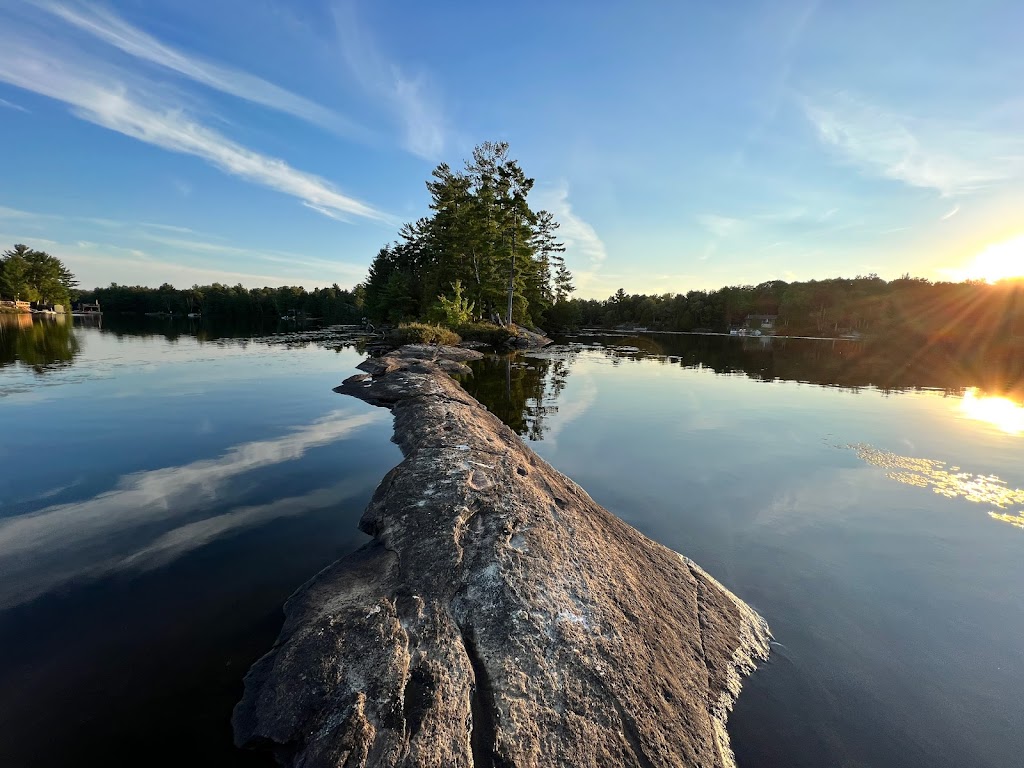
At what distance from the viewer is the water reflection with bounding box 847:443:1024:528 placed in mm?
8383

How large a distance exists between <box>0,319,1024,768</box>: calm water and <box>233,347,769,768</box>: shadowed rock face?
389mm

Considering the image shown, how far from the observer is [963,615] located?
17.0ft

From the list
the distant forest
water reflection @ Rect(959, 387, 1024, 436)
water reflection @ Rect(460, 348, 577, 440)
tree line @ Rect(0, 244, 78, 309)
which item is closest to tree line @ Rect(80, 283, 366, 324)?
the distant forest

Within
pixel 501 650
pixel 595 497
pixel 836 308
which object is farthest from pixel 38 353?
pixel 836 308

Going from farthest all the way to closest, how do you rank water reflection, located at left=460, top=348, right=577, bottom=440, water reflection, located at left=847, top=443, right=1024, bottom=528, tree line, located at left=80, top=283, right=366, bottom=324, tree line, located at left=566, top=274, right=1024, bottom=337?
tree line, located at left=80, top=283, right=366, bottom=324 → tree line, located at left=566, top=274, right=1024, bottom=337 → water reflection, located at left=460, top=348, right=577, bottom=440 → water reflection, located at left=847, top=443, right=1024, bottom=528

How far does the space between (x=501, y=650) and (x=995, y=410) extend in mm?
26073

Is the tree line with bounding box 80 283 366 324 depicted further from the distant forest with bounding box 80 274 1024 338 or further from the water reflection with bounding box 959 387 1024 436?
the water reflection with bounding box 959 387 1024 436

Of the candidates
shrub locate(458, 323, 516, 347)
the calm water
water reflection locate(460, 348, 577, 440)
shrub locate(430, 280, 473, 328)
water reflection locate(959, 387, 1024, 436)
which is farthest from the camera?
shrub locate(458, 323, 516, 347)

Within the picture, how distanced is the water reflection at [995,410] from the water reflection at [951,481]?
730 centimetres

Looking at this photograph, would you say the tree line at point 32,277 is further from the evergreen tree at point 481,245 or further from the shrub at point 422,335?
the shrub at point 422,335

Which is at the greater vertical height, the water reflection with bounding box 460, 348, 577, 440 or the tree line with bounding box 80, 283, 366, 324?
the tree line with bounding box 80, 283, 366, 324

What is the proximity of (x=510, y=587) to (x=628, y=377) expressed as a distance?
72.1ft

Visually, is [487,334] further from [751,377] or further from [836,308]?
[836,308]

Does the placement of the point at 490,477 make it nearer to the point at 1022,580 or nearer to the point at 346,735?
the point at 346,735
